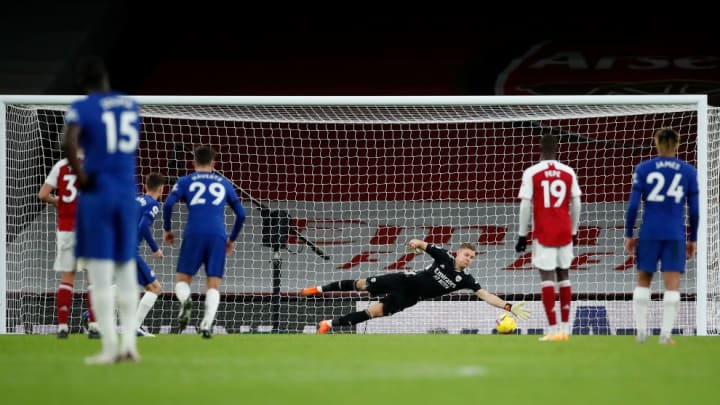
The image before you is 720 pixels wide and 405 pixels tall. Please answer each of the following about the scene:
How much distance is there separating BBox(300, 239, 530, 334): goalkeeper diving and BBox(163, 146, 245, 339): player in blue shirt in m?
2.61

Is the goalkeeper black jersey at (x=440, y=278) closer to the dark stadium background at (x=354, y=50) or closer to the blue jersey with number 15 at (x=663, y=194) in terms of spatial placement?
the blue jersey with number 15 at (x=663, y=194)

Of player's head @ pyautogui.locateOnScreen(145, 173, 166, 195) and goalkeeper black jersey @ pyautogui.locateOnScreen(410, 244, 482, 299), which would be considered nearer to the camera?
player's head @ pyautogui.locateOnScreen(145, 173, 166, 195)

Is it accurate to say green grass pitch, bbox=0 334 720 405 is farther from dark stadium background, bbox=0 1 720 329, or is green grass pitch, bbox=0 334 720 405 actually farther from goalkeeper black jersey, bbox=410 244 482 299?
dark stadium background, bbox=0 1 720 329

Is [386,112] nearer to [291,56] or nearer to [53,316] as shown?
[291,56]

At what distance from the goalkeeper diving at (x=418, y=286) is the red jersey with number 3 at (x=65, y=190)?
3165 millimetres

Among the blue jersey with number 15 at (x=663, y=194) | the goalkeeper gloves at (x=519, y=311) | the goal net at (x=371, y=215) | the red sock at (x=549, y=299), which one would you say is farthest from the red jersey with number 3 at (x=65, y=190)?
the blue jersey with number 15 at (x=663, y=194)

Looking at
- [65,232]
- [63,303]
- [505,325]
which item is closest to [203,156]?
[65,232]

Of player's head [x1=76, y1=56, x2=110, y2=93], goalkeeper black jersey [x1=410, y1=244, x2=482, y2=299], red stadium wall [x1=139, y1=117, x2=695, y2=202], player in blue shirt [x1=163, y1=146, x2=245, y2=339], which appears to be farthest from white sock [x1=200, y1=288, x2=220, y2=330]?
red stadium wall [x1=139, y1=117, x2=695, y2=202]

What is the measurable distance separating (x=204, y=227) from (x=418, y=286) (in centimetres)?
342

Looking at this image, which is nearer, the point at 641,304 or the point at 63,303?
the point at 641,304

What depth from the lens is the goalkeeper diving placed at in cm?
1170

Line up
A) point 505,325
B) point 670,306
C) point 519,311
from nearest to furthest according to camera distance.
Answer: point 670,306
point 519,311
point 505,325

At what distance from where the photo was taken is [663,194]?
8.41m

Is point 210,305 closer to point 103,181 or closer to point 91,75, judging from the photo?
point 103,181
